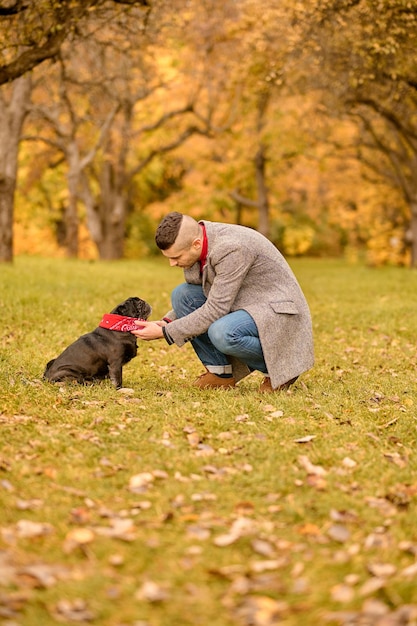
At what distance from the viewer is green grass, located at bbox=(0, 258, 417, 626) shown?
149 inches

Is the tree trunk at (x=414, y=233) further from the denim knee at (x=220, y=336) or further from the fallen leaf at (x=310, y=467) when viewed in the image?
the fallen leaf at (x=310, y=467)

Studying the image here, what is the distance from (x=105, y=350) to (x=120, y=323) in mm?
362

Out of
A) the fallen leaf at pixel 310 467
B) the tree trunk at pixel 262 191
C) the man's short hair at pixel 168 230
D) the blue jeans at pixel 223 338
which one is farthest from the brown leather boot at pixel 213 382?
the tree trunk at pixel 262 191

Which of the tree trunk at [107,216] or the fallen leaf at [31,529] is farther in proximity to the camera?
the tree trunk at [107,216]

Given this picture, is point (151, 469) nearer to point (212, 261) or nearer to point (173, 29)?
point (212, 261)

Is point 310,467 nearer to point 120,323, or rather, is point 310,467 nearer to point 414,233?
point 120,323

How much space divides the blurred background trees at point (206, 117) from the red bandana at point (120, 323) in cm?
684

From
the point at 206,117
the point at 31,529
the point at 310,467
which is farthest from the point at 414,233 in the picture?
the point at 31,529

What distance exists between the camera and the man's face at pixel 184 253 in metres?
6.95

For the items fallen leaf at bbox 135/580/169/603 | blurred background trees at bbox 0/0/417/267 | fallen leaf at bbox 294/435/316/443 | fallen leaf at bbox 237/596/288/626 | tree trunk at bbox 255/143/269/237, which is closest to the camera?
fallen leaf at bbox 237/596/288/626

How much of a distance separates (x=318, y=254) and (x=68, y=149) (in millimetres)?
30111

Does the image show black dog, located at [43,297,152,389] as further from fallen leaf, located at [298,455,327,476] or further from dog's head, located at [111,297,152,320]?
fallen leaf, located at [298,455,327,476]

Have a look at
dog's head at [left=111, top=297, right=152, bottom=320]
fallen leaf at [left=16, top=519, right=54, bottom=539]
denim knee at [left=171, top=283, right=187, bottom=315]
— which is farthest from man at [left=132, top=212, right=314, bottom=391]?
fallen leaf at [left=16, top=519, right=54, bottom=539]

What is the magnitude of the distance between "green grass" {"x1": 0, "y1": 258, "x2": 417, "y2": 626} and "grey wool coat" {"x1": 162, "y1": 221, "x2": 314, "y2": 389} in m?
0.44
